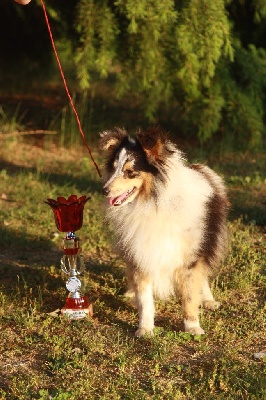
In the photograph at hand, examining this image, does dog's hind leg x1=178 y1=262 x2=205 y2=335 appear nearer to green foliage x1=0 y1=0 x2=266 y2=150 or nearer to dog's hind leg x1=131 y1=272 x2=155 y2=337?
dog's hind leg x1=131 y1=272 x2=155 y2=337

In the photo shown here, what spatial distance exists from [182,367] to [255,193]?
15.0ft

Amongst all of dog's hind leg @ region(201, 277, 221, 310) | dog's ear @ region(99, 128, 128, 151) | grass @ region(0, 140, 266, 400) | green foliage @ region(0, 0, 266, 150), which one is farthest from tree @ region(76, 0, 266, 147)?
dog's hind leg @ region(201, 277, 221, 310)

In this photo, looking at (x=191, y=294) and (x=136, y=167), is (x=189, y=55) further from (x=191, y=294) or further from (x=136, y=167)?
(x=191, y=294)

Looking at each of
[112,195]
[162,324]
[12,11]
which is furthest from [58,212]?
[12,11]

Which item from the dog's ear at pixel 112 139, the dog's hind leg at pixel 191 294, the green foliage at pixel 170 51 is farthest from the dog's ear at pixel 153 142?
the green foliage at pixel 170 51

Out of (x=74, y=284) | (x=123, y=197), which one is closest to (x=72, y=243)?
(x=74, y=284)

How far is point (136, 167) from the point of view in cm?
451

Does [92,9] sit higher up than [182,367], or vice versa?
[92,9]

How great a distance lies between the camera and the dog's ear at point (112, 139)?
4.71m

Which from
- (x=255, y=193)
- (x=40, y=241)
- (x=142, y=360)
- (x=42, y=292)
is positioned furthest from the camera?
(x=255, y=193)

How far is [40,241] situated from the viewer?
22.8 ft

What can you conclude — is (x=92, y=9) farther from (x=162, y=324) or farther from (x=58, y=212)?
(x=162, y=324)

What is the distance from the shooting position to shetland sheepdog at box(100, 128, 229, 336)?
4516 millimetres

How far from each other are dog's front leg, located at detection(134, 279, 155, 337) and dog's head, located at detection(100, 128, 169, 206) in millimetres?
640
